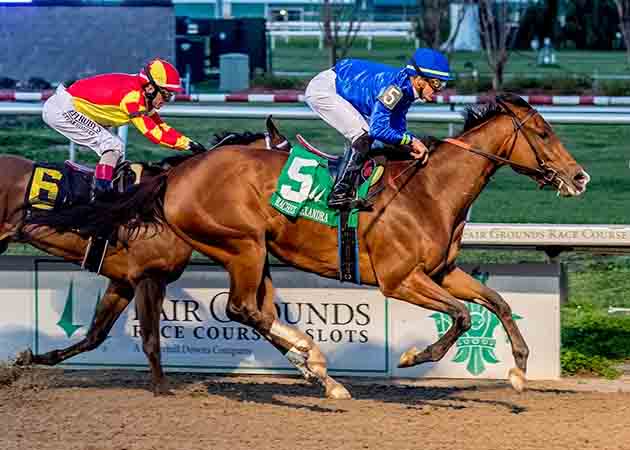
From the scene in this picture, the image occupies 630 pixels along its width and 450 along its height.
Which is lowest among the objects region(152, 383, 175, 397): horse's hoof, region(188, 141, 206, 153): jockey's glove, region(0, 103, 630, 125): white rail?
region(152, 383, 175, 397): horse's hoof

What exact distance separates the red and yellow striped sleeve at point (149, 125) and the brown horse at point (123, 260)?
0.09 meters

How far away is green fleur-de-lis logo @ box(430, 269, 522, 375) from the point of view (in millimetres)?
7047

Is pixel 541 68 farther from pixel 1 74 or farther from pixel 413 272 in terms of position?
pixel 413 272

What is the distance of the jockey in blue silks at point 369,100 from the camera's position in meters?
5.91

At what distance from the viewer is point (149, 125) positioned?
6578 mm

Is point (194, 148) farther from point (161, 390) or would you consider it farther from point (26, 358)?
point (26, 358)

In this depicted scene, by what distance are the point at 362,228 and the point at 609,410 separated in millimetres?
1461

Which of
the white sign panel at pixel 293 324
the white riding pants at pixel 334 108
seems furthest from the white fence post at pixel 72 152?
the white riding pants at pixel 334 108

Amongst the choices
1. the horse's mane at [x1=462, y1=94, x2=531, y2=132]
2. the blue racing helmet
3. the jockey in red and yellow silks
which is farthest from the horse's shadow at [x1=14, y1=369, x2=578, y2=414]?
the blue racing helmet

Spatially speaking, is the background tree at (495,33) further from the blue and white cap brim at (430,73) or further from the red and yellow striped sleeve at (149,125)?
the blue and white cap brim at (430,73)

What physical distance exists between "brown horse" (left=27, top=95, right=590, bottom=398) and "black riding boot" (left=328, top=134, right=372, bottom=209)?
132 mm

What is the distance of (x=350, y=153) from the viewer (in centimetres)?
611

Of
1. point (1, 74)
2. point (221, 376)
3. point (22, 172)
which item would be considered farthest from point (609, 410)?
point (1, 74)

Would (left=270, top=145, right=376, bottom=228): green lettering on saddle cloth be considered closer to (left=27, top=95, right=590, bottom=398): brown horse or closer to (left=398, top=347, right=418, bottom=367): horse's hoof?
(left=27, top=95, right=590, bottom=398): brown horse
